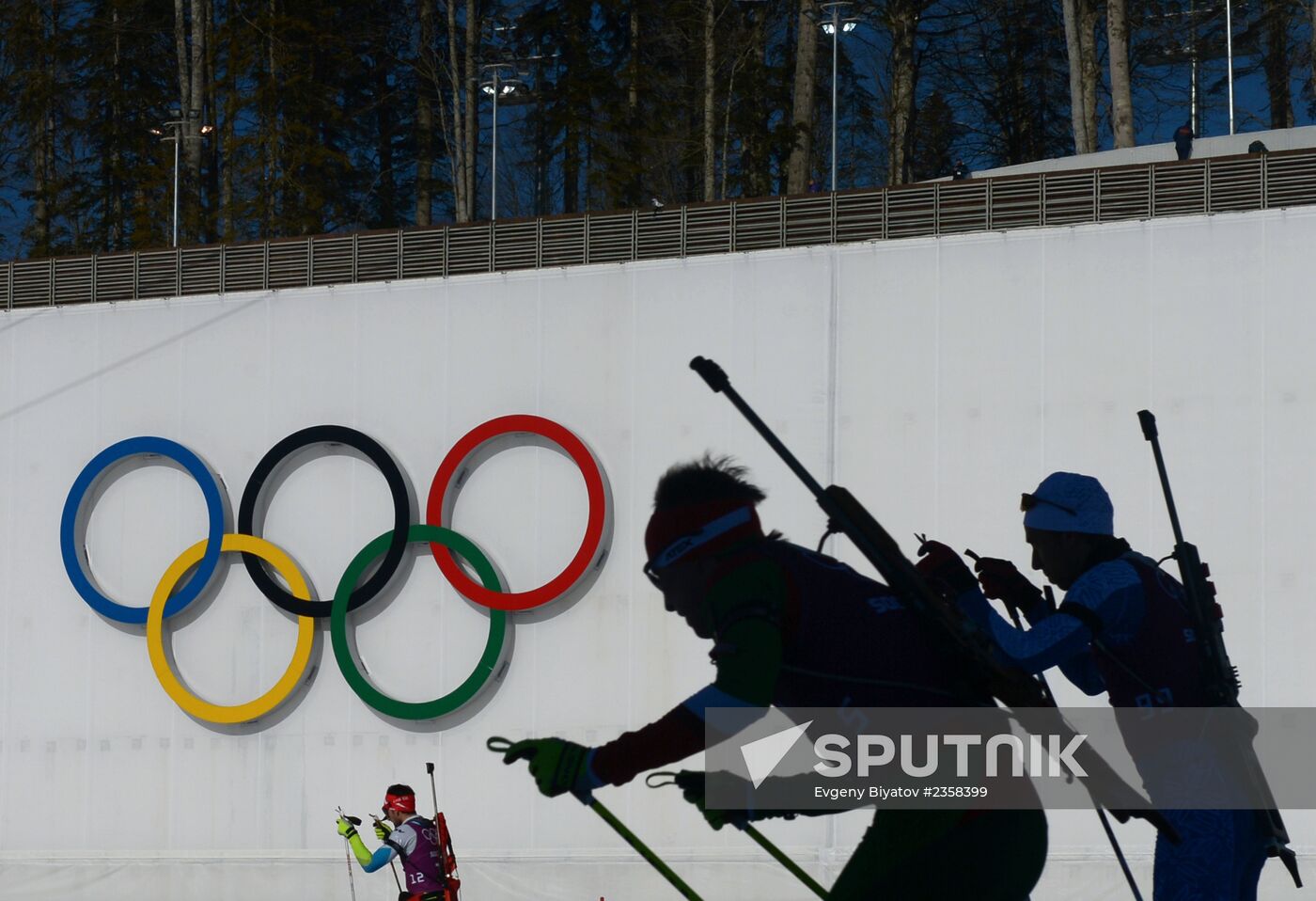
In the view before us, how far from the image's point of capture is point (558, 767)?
12.4 ft

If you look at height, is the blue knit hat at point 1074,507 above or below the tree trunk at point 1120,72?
below

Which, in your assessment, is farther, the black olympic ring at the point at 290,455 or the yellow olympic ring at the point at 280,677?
the yellow olympic ring at the point at 280,677

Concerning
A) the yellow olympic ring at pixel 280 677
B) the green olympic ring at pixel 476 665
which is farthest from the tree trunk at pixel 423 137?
the green olympic ring at pixel 476 665

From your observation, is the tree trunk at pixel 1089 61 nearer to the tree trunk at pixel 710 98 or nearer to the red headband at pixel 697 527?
the tree trunk at pixel 710 98

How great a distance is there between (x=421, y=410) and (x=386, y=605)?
143 cm

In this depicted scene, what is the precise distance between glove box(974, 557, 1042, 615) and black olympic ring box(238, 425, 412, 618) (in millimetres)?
7256

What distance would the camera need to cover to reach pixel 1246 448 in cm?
1028

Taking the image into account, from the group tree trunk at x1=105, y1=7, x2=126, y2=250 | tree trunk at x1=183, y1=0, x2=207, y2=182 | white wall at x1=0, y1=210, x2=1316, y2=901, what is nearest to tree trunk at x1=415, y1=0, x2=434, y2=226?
tree trunk at x1=183, y1=0, x2=207, y2=182

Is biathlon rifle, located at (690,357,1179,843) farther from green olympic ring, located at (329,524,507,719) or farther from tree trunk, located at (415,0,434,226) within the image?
tree trunk, located at (415,0,434,226)

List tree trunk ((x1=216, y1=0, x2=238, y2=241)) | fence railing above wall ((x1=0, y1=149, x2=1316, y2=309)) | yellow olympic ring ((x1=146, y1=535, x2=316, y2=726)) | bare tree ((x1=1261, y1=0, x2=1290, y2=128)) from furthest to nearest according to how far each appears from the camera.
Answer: bare tree ((x1=1261, y1=0, x2=1290, y2=128))
tree trunk ((x1=216, y1=0, x2=238, y2=241))
yellow olympic ring ((x1=146, y1=535, x2=316, y2=726))
fence railing above wall ((x1=0, y1=149, x2=1316, y2=309))

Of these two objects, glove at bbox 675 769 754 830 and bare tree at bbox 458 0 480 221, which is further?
bare tree at bbox 458 0 480 221

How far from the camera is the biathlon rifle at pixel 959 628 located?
13.1 feet

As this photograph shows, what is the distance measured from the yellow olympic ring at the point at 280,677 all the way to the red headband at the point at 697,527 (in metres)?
8.44

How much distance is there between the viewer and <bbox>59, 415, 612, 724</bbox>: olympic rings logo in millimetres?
11578
